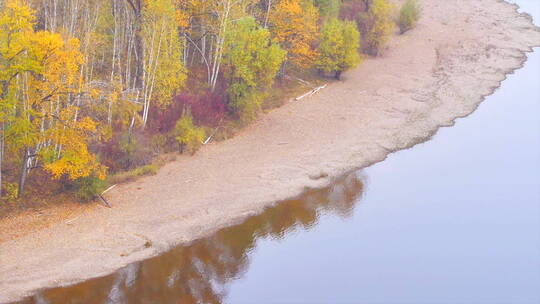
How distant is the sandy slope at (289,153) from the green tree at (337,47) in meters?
1.85

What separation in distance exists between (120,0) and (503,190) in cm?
2782

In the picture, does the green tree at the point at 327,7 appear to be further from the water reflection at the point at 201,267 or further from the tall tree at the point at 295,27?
the water reflection at the point at 201,267

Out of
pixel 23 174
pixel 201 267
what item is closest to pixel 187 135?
pixel 23 174

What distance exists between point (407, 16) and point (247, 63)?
96.4 ft

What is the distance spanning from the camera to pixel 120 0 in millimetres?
42844

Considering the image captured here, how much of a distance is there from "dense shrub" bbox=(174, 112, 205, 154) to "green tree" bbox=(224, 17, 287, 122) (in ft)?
15.6

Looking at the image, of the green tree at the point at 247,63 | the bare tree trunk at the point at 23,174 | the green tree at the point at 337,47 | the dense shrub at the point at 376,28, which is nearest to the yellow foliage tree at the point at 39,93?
the bare tree trunk at the point at 23,174

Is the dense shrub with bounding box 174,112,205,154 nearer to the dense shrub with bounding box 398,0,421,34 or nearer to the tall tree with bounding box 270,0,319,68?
the tall tree with bounding box 270,0,319,68

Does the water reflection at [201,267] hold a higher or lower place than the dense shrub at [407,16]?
lower

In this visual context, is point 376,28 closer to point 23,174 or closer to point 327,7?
point 327,7

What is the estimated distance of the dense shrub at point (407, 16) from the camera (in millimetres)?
68625

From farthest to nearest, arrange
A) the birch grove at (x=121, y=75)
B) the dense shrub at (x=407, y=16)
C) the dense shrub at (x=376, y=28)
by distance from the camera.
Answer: the dense shrub at (x=407, y=16), the dense shrub at (x=376, y=28), the birch grove at (x=121, y=75)

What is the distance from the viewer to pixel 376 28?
6178 cm

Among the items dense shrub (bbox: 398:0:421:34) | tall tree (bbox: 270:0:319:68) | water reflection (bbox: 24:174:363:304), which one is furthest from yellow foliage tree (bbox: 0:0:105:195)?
dense shrub (bbox: 398:0:421:34)
